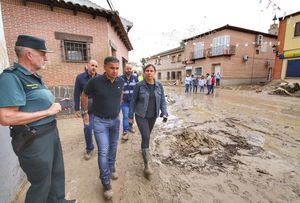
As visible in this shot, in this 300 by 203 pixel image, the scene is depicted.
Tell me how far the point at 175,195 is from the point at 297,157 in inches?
113

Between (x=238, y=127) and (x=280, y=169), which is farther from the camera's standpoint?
(x=238, y=127)

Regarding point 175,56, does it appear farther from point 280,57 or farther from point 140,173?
point 140,173

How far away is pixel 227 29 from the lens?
20766 millimetres

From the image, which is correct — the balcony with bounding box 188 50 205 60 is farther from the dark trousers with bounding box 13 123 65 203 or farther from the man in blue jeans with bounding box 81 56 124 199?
the dark trousers with bounding box 13 123 65 203

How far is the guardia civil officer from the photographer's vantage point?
1320 mm

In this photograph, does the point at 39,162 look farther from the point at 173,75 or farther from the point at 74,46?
the point at 173,75

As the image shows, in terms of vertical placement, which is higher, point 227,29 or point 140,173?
point 227,29

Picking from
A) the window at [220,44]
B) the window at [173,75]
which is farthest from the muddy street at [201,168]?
the window at [173,75]

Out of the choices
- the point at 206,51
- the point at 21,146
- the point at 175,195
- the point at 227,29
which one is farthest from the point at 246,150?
the point at 206,51

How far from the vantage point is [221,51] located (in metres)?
21.8

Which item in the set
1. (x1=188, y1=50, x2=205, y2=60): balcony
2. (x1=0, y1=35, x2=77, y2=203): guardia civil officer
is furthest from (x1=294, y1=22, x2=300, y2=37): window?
(x1=0, y1=35, x2=77, y2=203): guardia civil officer

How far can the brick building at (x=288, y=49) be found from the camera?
1516 centimetres

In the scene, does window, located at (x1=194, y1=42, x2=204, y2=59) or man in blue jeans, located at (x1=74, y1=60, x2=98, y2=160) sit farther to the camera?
window, located at (x1=194, y1=42, x2=204, y2=59)

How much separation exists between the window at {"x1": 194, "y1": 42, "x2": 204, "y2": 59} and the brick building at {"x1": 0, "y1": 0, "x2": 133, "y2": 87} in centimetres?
2037
